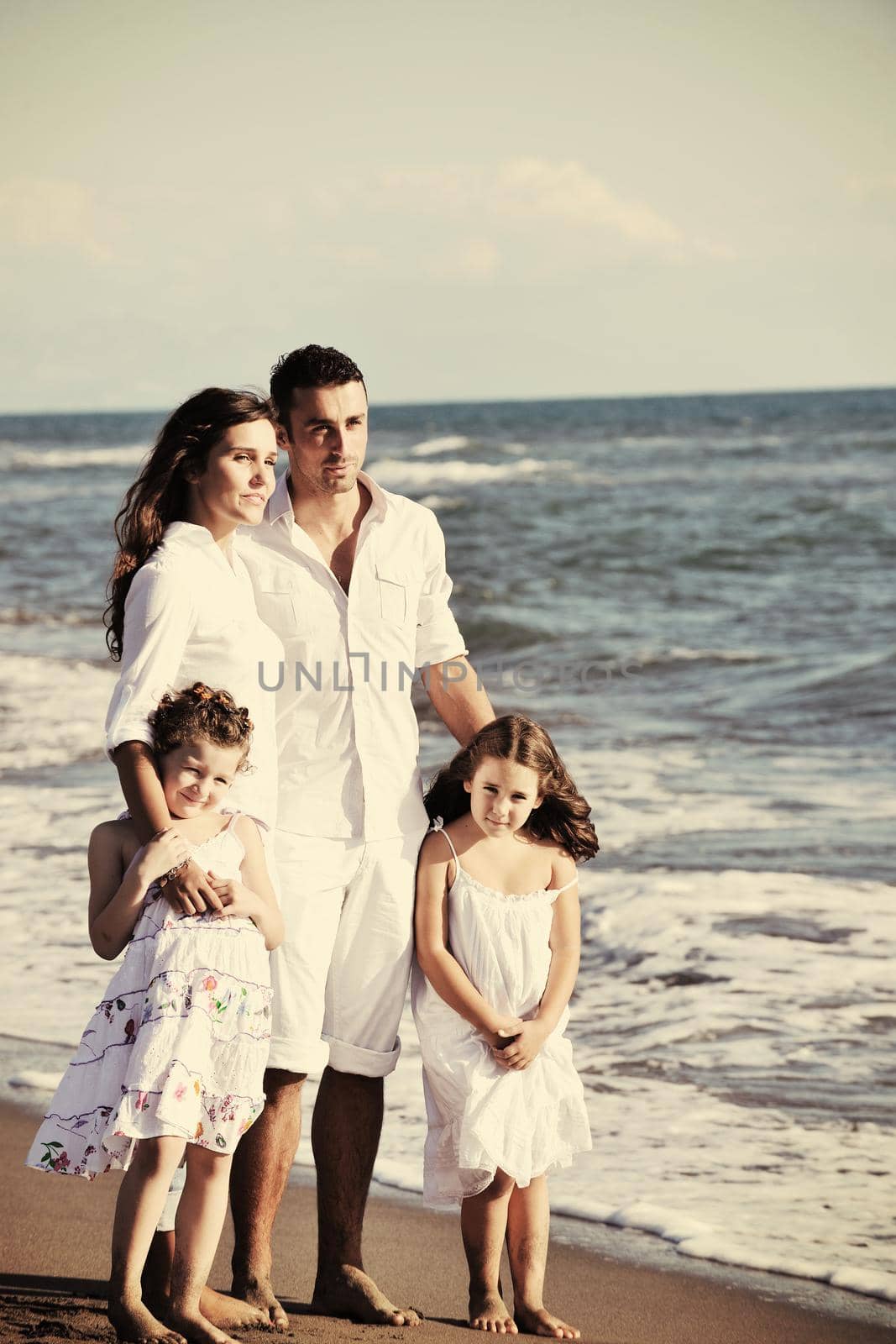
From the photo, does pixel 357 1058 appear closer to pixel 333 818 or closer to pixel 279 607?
pixel 333 818

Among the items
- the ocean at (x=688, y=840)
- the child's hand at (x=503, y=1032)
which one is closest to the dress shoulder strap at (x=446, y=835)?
the child's hand at (x=503, y=1032)

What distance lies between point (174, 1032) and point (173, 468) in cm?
101

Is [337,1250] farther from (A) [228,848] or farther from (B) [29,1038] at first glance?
(B) [29,1038]

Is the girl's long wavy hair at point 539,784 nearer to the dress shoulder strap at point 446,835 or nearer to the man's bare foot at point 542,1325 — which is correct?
the dress shoulder strap at point 446,835

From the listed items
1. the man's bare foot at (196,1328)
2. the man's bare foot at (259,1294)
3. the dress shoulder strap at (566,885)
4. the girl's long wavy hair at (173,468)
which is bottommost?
the man's bare foot at (259,1294)

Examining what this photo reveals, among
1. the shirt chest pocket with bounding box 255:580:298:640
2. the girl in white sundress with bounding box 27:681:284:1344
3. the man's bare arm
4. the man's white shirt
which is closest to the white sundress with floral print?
the girl in white sundress with bounding box 27:681:284:1344

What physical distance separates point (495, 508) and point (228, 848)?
21.7 meters

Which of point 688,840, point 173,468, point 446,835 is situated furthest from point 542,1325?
point 688,840

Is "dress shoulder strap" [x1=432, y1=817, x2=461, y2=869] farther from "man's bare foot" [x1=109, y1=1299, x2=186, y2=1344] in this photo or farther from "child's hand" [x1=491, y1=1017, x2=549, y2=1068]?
"man's bare foot" [x1=109, y1=1299, x2=186, y2=1344]

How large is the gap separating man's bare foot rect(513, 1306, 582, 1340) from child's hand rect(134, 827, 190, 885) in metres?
1.10

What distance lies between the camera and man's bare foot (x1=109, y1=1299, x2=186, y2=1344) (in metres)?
2.35

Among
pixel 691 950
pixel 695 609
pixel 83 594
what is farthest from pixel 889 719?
pixel 83 594

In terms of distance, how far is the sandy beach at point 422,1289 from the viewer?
8.85 feet

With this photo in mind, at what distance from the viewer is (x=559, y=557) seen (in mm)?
18547
